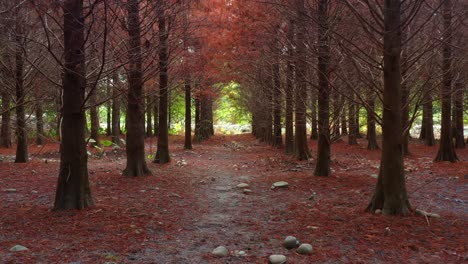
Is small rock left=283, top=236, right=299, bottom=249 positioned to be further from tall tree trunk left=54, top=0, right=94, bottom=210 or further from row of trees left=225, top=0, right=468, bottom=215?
tall tree trunk left=54, top=0, right=94, bottom=210

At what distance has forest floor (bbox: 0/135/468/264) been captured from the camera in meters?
4.45

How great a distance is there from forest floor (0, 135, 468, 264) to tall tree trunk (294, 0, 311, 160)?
2.18 m

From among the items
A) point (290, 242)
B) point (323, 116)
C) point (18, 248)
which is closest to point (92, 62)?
point (18, 248)

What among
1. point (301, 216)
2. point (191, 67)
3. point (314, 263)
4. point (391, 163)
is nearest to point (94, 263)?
point (314, 263)

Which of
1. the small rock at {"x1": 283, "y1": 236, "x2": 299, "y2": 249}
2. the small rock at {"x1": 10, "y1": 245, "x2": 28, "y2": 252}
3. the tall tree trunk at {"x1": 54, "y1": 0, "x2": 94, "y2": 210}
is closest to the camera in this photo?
the small rock at {"x1": 10, "y1": 245, "x2": 28, "y2": 252}

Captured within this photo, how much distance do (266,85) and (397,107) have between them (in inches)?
371

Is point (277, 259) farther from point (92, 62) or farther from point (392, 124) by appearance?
point (92, 62)

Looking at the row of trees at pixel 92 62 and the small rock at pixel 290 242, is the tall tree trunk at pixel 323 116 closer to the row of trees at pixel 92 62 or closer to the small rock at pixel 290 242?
the row of trees at pixel 92 62

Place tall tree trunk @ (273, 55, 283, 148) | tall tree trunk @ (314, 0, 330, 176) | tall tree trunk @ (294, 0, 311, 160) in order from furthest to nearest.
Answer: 1. tall tree trunk @ (273, 55, 283, 148)
2. tall tree trunk @ (314, 0, 330, 176)
3. tall tree trunk @ (294, 0, 311, 160)

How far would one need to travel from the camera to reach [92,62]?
29.1 feet

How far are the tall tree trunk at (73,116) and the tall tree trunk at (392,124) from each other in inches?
187

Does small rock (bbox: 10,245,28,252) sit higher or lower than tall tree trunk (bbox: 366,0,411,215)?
lower

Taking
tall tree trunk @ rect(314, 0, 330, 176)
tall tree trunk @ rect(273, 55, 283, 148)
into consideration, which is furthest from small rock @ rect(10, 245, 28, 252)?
tall tree trunk @ rect(273, 55, 283, 148)

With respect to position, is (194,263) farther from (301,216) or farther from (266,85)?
(266,85)
